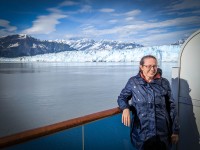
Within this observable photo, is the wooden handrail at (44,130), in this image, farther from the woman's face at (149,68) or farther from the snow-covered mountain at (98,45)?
the snow-covered mountain at (98,45)

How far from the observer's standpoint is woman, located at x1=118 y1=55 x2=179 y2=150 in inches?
43.9

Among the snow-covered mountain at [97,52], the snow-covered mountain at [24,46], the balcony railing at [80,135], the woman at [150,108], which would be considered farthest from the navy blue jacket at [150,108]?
the snow-covered mountain at [97,52]

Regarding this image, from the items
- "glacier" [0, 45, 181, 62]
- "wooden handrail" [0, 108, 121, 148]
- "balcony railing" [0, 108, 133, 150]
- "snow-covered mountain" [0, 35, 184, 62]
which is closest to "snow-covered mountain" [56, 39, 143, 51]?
"snow-covered mountain" [0, 35, 184, 62]

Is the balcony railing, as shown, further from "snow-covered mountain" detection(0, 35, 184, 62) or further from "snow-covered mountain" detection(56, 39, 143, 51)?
"snow-covered mountain" detection(56, 39, 143, 51)

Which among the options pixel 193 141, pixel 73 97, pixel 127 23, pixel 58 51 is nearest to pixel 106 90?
pixel 73 97

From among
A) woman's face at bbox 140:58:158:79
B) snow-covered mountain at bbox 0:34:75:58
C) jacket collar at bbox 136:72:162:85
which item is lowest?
jacket collar at bbox 136:72:162:85

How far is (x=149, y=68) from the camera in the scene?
116 centimetres

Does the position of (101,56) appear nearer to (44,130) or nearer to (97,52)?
(97,52)

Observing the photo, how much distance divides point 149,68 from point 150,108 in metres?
0.21

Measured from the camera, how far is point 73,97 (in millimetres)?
20828

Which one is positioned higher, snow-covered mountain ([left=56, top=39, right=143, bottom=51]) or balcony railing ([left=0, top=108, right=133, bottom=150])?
snow-covered mountain ([left=56, top=39, right=143, bottom=51])

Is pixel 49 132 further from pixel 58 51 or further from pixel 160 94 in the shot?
pixel 58 51

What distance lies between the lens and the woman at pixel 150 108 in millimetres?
1116

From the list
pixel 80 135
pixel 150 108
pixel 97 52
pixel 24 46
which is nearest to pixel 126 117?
pixel 150 108
